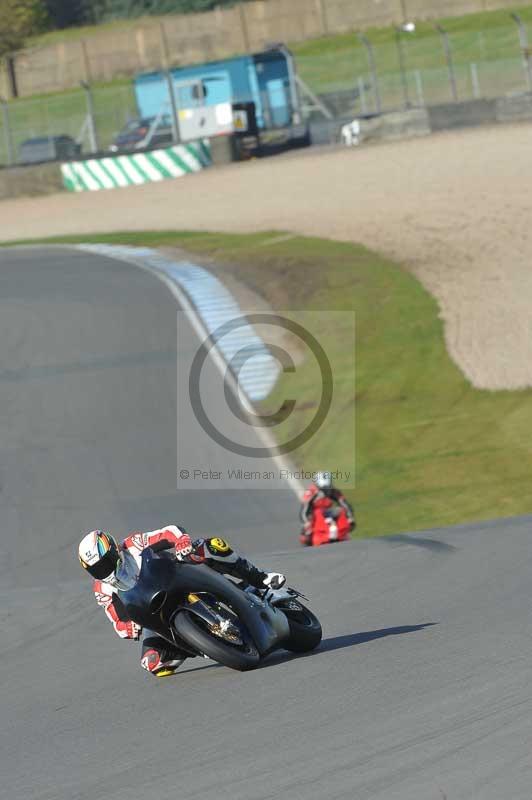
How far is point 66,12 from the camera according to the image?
79.6 m

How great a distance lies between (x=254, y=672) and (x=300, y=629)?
461 millimetres

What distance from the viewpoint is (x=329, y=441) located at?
17375 mm

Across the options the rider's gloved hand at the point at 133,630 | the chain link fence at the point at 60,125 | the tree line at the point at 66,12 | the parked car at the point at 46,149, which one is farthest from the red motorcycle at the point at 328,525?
the tree line at the point at 66,12

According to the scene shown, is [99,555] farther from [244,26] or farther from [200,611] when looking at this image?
[244,26]

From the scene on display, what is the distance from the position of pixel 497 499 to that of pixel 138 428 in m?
5.16

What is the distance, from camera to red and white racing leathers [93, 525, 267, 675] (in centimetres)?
680

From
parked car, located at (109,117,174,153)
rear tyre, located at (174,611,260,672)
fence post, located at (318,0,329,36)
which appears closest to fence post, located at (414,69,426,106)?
parked car, located at (109,117,174,153)

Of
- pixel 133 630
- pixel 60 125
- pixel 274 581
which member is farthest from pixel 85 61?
pixel 274 581

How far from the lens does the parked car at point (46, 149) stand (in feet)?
156

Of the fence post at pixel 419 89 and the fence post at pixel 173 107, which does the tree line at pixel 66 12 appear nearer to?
the fence post at pixel 419 89

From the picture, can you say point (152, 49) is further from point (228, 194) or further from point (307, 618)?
point (307, 618)

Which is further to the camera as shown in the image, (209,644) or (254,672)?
(254,672)

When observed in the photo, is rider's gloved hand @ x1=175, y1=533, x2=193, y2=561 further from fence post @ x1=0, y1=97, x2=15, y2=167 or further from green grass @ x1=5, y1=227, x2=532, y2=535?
fence post @ x1=0, y1=97, x2=15, y2=167

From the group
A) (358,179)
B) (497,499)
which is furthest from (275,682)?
(358,179)
